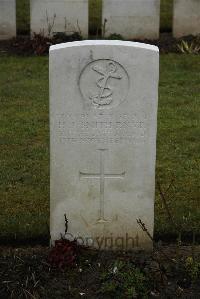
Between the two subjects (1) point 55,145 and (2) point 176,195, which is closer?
(1) point 55,145

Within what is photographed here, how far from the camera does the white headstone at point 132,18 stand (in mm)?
12305

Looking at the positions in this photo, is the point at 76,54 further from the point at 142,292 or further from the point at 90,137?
the point at 142,292

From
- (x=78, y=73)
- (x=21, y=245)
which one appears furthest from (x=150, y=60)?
(x=21, y=245)

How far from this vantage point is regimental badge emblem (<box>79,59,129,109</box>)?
16.9ft

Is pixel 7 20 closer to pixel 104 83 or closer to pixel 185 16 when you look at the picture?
pixel 185 16

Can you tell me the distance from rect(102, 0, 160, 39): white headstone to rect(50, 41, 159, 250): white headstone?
7.24 meters

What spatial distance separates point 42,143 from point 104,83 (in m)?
3.00

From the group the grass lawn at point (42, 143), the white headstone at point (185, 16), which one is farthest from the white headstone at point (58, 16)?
the white headstone at point (185, 16)

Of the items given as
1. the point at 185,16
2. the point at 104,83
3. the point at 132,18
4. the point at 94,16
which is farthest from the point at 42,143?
the point at 94,16

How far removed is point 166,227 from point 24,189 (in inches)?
57.7

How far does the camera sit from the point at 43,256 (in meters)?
5.43

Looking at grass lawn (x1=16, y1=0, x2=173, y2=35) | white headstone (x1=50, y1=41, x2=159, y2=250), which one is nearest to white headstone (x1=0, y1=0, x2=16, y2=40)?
grass lawn (x1=16, y1=0, x2=173, y2=35)

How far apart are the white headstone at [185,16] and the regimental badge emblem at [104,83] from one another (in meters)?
7.59

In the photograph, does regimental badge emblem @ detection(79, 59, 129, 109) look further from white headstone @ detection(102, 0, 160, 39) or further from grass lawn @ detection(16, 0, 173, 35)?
grass lawn @ detection(16, 0, 173, 35)
